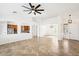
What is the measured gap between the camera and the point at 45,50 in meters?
2.79

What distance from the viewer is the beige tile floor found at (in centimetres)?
278

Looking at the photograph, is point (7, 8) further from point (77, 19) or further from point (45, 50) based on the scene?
point (77, 19)

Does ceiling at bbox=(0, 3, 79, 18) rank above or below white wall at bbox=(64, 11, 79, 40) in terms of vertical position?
above

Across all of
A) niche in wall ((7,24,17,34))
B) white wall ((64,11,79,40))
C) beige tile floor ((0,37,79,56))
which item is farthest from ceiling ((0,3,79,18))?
beige tile floor ((0,37,79,56))

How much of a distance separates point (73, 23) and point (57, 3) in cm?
57

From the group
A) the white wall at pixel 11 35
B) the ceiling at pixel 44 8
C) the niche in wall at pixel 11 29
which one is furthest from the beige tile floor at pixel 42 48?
the ceiling at pixel 44 8

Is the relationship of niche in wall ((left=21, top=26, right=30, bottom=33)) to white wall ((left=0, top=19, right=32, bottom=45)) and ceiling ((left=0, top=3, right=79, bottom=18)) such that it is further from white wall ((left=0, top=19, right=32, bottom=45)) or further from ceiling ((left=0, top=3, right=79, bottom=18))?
ceiling ((left=0, top=3, right=79, bottom=18))

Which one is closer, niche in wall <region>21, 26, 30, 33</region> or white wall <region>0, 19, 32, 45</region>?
white wall <region>0, 19, 32, 45</region>

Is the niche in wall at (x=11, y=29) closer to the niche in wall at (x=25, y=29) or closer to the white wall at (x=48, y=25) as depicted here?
the niche in wall at (x=25, y=29)

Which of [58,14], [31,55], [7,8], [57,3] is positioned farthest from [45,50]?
[7,8]

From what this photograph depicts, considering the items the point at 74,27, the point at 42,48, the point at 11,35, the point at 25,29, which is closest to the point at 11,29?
the point at 11,35

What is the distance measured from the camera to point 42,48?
2.80 m

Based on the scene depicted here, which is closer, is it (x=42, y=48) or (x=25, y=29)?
(x=42, y=48)

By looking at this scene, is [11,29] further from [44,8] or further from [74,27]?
[74,27]
